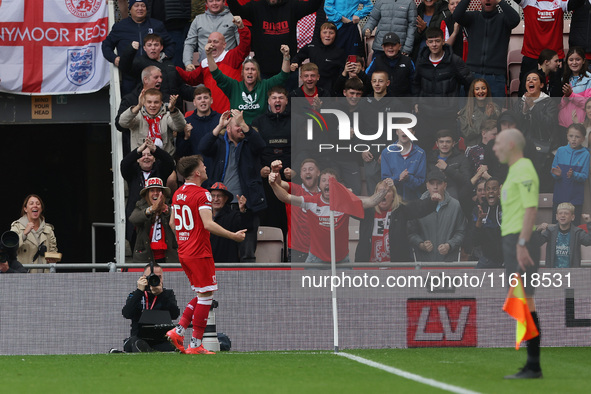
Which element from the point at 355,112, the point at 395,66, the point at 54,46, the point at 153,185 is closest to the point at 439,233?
the point at 355,112

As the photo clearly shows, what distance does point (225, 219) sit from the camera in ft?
41.4

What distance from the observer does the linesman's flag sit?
37.7ft

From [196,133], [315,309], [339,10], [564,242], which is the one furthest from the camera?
[339,10]

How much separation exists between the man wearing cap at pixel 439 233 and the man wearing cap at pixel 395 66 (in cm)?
232

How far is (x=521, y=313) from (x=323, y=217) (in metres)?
4.66

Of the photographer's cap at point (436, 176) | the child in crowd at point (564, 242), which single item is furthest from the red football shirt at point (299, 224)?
the child in crowd at point (564, 242)

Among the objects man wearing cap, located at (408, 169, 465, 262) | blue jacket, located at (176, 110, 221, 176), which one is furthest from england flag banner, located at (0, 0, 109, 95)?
man wearing cap, located at (408, 169, 465, 262)

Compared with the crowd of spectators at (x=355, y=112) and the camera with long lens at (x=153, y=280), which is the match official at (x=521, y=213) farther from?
the camera with long lens at (x=153, y=280)

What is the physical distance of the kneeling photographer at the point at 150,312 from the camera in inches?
436

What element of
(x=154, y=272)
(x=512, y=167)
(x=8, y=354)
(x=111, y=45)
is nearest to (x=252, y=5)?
(x=111, y=45)

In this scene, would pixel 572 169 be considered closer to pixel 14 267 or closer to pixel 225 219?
pixel 225 219

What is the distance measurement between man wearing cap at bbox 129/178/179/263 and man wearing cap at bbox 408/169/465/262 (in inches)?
116

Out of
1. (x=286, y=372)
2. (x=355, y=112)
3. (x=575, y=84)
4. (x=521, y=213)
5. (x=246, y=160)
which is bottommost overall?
(x=286, y=372)

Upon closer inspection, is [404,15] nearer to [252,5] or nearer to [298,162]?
[252,5]
